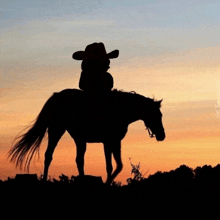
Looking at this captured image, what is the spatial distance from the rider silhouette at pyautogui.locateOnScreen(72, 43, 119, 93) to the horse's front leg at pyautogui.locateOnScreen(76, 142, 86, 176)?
4.62 ft

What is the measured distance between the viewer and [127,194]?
9.80m

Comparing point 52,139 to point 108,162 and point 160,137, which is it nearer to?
point 108,162

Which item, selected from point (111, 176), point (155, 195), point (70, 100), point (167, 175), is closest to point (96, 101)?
point (70, 100)

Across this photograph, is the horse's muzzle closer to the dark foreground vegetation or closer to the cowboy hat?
the cowboy hat

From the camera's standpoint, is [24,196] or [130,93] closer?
[24,196]

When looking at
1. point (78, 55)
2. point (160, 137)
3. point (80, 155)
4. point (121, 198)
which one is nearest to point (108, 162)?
point (80, 155)

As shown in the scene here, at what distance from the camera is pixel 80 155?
46.9ft

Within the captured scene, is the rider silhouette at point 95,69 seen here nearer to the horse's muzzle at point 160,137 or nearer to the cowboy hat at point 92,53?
the cowboy hat at point 92,53

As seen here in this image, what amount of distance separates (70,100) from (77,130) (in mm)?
814

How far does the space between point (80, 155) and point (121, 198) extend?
4807 millimetres

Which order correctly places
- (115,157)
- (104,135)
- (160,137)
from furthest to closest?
(160,137) → (104,135) → (115,157)

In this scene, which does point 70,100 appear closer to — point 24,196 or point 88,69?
point 88,69

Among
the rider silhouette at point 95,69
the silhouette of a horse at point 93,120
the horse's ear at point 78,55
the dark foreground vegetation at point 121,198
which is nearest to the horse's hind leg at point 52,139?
the silhouette of a horse at point 93,120

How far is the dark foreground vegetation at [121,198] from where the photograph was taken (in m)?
9.15
